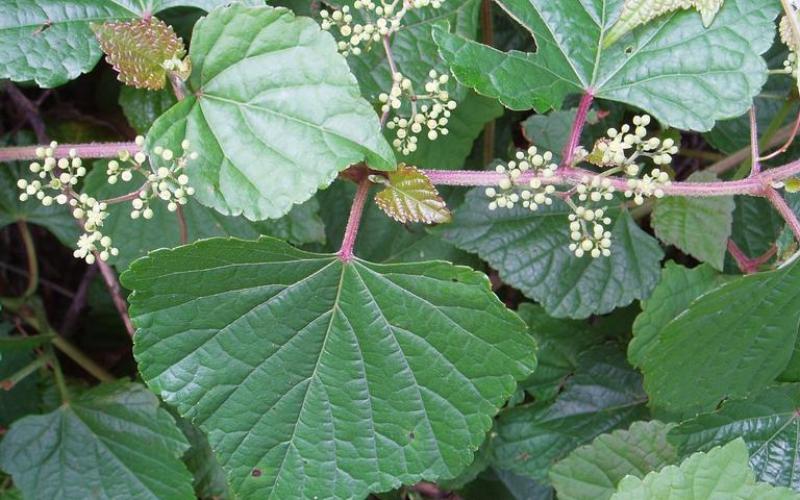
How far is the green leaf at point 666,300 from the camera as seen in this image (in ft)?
6.45

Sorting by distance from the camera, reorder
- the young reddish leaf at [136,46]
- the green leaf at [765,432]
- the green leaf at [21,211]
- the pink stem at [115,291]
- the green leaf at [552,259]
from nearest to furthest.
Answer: the young reddish leaf at [136,46] < the green leaf at [765,432] < the green leaf at [552,259] < the pink stem at [115,291] < the green leaf at [21,211]

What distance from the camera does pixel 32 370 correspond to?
2.28 metres

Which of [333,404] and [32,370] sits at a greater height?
[333,404]

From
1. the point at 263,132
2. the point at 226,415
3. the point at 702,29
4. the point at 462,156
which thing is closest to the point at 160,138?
the point at 263,132

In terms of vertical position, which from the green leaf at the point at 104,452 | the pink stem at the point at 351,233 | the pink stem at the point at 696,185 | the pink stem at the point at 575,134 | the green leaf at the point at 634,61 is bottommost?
the green leaf at the point at 104,452

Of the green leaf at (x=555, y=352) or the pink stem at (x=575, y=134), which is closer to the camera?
the pink stem at (x=575, y=134)

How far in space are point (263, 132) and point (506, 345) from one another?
67cm

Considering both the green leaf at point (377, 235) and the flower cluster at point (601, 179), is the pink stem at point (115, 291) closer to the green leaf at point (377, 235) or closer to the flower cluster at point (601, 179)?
the green leaf at point (377, 235)

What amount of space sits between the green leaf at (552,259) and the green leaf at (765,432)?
1.19 feet

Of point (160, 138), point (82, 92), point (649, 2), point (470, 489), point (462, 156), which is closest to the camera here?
point (160, 138)

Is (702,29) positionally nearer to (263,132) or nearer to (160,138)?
(263,132)

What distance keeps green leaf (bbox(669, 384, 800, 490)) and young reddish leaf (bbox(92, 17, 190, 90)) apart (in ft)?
4.85

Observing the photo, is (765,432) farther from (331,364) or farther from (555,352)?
(331,364)

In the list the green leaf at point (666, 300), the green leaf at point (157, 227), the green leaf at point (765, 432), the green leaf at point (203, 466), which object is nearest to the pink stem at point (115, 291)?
the green leaf at point (157, 227)
